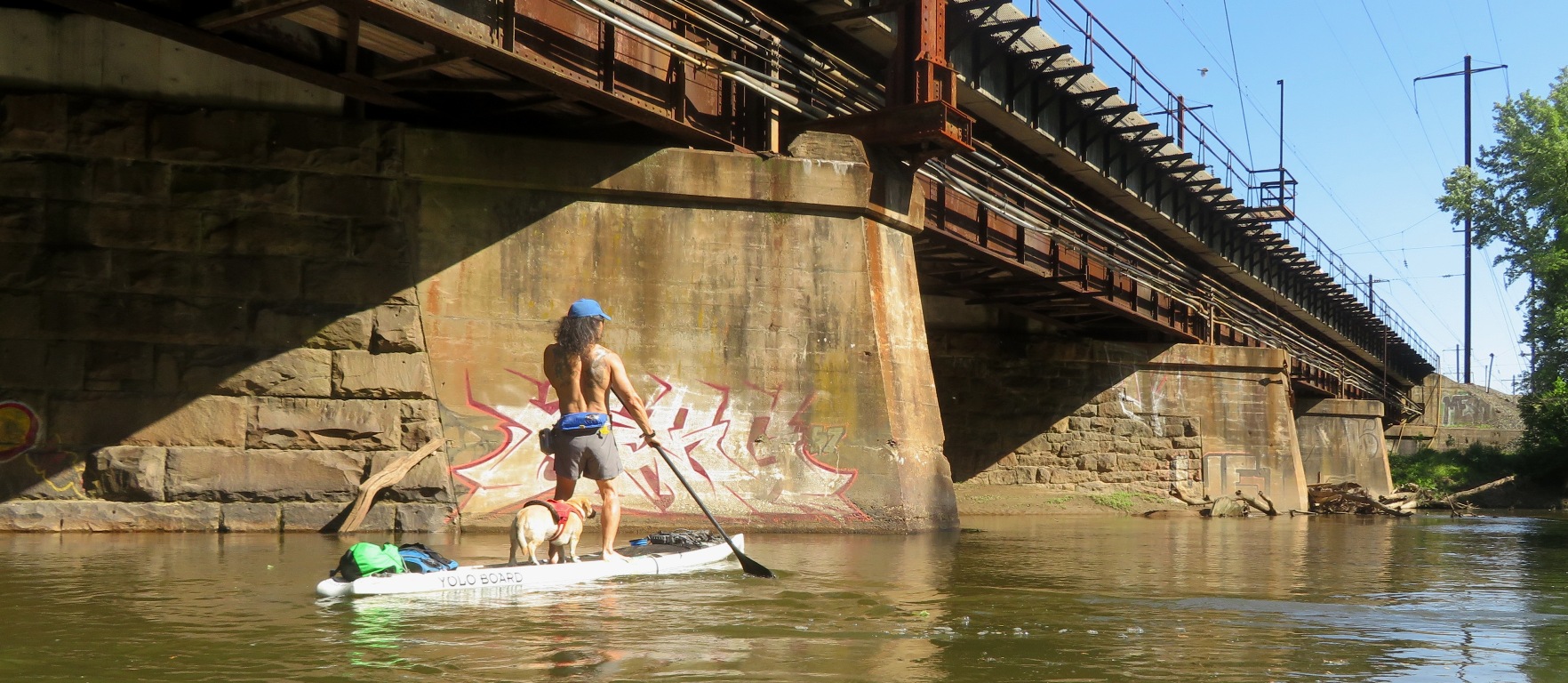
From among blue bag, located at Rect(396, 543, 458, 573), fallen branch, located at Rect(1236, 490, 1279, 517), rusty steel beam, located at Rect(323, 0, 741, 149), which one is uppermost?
rusty steel beam, located at Rect(323, 0, 741, 149)

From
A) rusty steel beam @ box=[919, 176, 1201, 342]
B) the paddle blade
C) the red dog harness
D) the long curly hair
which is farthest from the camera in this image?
rusty steel beam @ box=[919, 176, 1201, 342]

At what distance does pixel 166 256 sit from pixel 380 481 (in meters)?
3.08

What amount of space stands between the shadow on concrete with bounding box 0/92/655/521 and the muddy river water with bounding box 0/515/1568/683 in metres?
1.67

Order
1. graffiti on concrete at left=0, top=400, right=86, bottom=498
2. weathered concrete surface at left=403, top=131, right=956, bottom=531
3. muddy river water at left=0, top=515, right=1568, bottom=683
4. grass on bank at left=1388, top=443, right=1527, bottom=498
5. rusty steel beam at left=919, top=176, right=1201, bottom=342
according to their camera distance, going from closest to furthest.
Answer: muddy river water at left=0, top=515, right=1568, bottom=683
graffiti on concrete at left=0, top=400, right=86, bottom=498
weathered concrete surface at left=403, top=131, right=956, bottom=531
rusty steel beam at left=919, top=176, right=1201, bottom=342
grass on bank at left=1388, top=443, right=1527, bottom=498

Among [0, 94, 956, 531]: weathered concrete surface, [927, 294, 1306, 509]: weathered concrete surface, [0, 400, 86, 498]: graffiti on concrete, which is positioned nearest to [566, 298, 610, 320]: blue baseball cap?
[0, 94, 956, 531]: weathered concrete surface

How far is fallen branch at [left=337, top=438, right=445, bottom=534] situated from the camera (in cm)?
1339

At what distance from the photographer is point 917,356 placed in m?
16.8

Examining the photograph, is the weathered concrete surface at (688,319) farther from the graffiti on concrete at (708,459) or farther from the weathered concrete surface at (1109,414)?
the weathered concrete surface at (1109,414)

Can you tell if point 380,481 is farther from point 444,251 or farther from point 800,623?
point 800,623

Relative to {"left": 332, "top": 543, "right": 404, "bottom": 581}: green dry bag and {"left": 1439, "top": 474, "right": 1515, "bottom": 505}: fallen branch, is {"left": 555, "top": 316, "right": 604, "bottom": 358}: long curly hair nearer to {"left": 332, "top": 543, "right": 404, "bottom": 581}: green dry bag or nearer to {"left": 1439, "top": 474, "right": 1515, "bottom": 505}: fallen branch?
{"left": 332, "top": 543, "right": 404, "bottom": 581}: green dry bag

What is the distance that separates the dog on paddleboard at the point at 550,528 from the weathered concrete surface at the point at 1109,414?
64.0ft

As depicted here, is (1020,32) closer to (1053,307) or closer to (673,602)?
(1053,307)

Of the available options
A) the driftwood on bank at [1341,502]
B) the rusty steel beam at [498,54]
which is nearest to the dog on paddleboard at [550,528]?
the rusty steel beam at [498,54]

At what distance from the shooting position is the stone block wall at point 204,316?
13.0 metres
